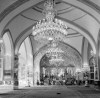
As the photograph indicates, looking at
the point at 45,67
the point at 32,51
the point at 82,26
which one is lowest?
the point at 45,67

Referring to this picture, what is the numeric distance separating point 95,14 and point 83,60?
10592 millimetres

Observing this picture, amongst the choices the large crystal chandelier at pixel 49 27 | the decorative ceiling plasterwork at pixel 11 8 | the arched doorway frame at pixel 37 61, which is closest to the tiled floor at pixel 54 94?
the large crystal chandelier at pixel 49 27

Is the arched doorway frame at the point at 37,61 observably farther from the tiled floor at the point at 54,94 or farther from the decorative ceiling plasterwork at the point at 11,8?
the decorative ceiling plasterwork at the point at 11,8

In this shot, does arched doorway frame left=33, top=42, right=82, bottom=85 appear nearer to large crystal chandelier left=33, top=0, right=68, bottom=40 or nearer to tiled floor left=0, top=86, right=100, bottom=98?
tiled floor left=0, top=86, right=100, bottom=98

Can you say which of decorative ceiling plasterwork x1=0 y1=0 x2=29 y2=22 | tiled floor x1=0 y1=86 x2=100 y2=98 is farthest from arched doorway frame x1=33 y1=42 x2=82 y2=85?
decorative ceiling plasterwork x1=0 y1=0 x2=29 y2=22

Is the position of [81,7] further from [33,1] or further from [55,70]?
[55,70]

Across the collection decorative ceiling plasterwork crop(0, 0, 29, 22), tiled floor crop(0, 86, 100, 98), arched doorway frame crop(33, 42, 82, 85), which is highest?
decorative ceiling plasterwork crop(0, 0, 29, 22)

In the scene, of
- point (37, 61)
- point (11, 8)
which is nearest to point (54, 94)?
point (11, 8)

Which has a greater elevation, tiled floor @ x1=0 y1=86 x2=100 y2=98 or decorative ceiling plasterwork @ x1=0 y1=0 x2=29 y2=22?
decorative ceiling plasterwork @ x1=0 y1=0 x2=29 y2=22

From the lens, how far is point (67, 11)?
50.0 feet

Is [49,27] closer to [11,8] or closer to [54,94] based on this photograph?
[11,8]

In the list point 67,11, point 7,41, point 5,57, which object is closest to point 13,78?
point 5,57

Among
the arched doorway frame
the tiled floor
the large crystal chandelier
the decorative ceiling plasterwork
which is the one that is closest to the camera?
the tiled floor

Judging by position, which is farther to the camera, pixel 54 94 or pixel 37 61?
pixel 37 61
